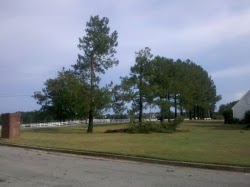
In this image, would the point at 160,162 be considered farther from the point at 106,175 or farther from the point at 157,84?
the point at 157,84

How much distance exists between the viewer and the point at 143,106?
53.1 meters

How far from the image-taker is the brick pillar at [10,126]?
31188 millimetres

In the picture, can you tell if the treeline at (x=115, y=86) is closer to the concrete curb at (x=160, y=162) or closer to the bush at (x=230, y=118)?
the bush at (x=230, y=118)

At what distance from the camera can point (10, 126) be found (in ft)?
102

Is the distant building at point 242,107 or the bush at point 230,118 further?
the distant building at point 242,107

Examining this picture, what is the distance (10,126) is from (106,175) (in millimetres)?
20024

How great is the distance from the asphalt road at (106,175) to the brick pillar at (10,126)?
49.7ft

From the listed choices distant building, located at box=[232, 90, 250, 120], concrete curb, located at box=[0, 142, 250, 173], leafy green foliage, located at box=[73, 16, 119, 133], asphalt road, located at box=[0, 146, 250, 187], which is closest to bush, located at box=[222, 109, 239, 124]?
distant building, located at box=[232, 90, 250, 120]

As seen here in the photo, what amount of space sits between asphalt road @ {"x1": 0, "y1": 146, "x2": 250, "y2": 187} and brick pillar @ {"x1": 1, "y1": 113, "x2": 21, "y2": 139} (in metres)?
15.1

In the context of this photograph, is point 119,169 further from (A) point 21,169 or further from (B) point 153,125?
(B) point 153,125

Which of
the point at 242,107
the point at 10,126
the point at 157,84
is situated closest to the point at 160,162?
the point at 10,126

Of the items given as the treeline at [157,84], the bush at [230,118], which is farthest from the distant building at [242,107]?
the treeline at [157,84]

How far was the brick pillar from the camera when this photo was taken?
31.2 m

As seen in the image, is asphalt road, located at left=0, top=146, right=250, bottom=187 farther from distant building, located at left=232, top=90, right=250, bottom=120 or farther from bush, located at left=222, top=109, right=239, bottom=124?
distant building, located at left=232, top=90, right=250, bottom=120
